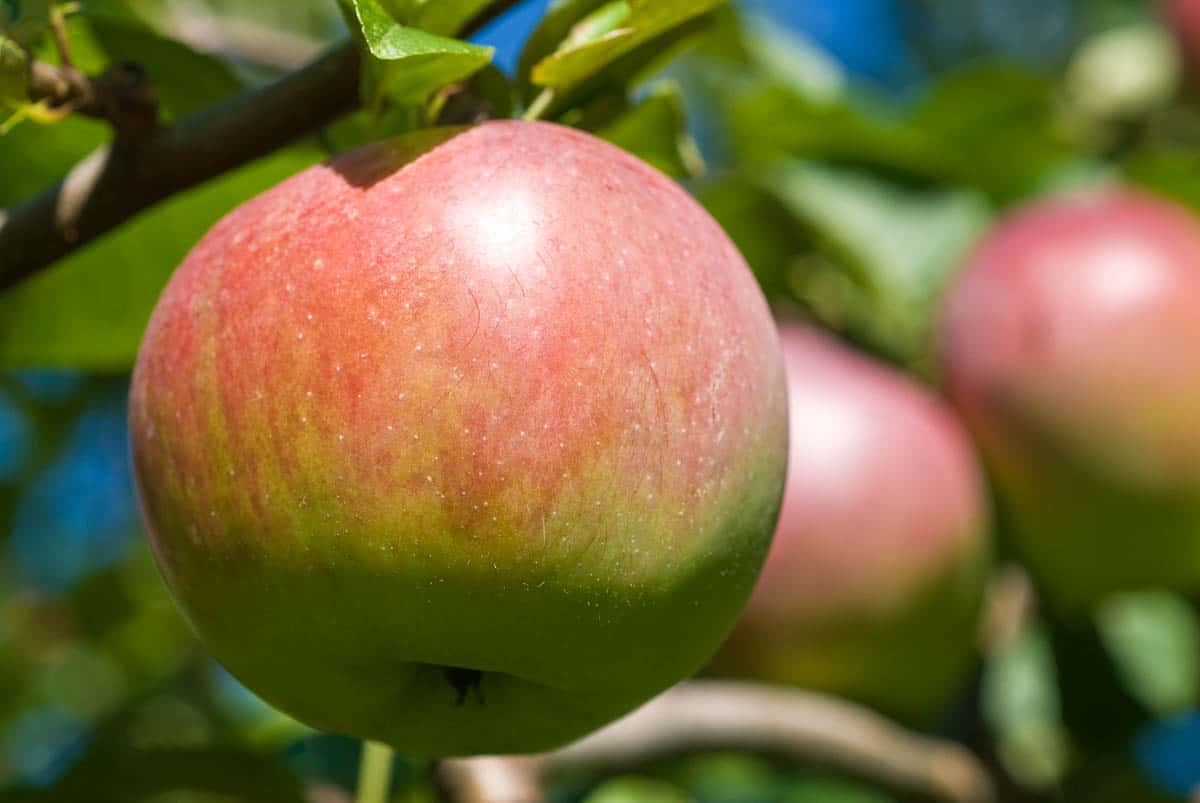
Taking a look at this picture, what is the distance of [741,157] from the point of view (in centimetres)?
142

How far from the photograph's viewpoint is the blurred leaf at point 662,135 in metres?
0.71

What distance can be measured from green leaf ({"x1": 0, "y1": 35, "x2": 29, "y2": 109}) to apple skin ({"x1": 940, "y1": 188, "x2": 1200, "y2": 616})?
31.8 inches

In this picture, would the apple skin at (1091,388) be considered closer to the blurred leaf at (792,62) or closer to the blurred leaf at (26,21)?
the blurred leaf at (792,62)

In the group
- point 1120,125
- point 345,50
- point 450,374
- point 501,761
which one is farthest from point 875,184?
point 450,374

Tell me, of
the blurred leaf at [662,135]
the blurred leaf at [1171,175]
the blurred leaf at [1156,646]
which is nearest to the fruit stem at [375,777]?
the blurred leaf at [662,135]

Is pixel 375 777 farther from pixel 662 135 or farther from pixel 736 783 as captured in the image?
pixel 736 783

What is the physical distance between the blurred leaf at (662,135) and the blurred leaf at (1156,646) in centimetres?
83

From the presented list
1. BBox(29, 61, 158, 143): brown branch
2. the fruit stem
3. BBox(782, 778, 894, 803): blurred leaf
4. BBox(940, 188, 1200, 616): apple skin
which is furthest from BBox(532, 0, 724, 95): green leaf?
BBox(782, 778, 894, 803): blurred leaf

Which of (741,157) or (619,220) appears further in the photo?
(741,157)

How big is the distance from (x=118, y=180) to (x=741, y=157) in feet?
3.00

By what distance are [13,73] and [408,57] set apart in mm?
159

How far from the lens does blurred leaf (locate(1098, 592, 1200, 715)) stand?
1.39 m

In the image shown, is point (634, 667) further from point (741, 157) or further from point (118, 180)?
point (741, 157)

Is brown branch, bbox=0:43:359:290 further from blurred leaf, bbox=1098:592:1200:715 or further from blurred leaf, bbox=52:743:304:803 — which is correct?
blurred leaf, bbox=1098:592:1200:715
